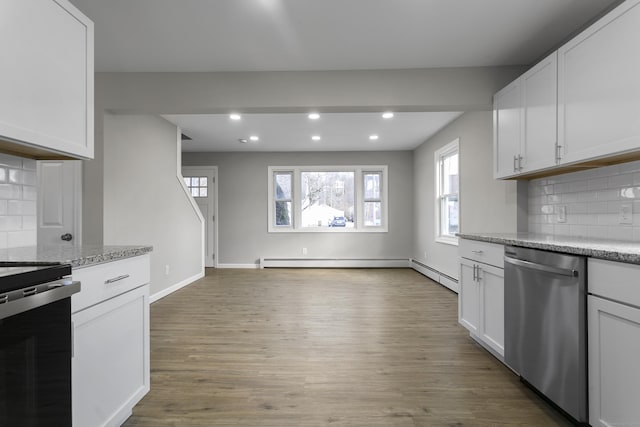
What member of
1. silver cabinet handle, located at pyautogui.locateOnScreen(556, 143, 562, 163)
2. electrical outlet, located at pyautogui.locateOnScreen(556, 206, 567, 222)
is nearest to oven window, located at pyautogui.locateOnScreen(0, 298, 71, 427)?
silver cabinet handle, located at pyautogui.locateOnScreen(556, 143, 562, 163)

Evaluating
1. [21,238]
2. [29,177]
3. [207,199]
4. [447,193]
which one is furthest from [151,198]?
[447,193]

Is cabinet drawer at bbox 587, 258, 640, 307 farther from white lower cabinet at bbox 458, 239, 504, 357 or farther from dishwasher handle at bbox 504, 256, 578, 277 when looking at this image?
white lower cabinet at bbox 458, 239, 504, 357

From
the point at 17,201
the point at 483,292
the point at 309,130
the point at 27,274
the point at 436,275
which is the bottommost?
the point at 436,275

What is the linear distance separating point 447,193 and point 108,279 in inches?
194

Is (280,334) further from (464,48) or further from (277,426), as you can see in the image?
(464,48)

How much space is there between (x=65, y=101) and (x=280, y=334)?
2.41m

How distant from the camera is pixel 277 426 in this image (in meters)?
1.82

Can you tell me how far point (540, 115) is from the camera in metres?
2.51

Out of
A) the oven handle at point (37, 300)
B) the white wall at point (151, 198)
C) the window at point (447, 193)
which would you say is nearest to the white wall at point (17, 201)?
the oven handle at point (37, 300)

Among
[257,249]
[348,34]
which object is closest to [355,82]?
[348,34]

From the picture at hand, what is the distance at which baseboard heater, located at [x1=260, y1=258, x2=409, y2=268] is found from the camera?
7266 mm

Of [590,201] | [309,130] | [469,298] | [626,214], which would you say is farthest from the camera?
[309,130]

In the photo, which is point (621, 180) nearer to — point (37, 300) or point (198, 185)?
point (37, 300)

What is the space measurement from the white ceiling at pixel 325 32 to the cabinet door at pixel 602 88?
1.44 feet
